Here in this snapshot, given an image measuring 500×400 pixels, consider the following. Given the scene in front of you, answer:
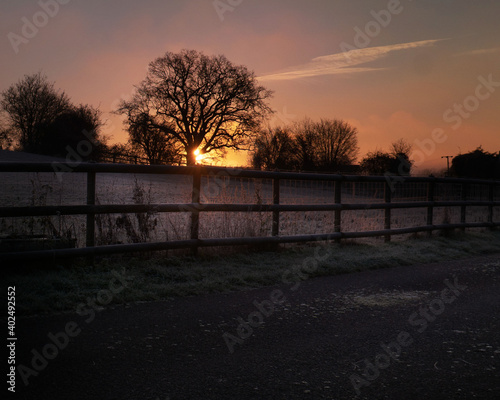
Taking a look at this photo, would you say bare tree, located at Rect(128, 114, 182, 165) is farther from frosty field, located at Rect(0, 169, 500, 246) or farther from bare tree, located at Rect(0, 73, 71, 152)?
frosty field, located at Rect(0, 169, 500, 246)

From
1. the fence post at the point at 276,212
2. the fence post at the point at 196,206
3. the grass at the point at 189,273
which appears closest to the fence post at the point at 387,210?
the grass at the point at 189,273

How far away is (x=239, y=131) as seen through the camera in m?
46.0

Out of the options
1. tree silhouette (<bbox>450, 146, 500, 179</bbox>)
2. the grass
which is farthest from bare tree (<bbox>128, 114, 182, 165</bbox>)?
the grass

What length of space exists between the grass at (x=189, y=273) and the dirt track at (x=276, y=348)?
297 mm

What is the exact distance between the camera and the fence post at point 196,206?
304 inches

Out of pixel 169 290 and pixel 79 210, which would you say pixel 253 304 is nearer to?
pixel 169 290

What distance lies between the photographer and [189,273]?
21.7 feet

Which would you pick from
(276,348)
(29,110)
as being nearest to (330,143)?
(29,110)

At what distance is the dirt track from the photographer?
3.19 m

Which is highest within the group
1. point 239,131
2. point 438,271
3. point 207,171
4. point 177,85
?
point 177,85

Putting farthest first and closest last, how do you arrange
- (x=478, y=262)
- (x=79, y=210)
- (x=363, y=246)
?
(x=363, y=246), (x=478, y=262), (x=79, y=210)

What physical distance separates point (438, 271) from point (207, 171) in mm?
4365

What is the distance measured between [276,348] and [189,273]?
2872 millimetres

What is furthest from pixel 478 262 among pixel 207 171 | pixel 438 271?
pixel 207 171
